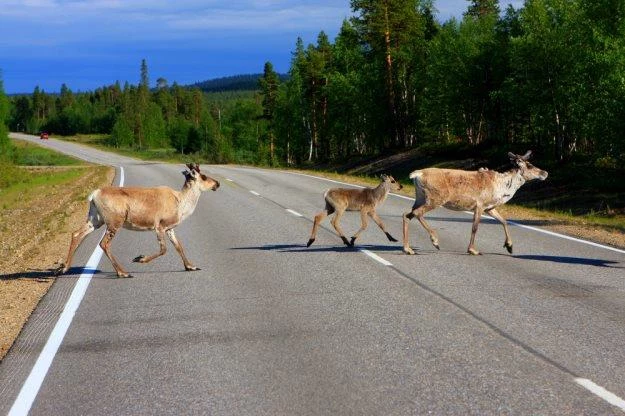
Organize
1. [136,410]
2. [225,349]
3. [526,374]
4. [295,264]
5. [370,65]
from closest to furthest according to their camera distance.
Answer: [136,410] < [526,374] < [225,349] < [295,264] < [370,65]

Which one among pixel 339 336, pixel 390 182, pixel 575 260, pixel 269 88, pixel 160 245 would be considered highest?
pixel 269 88

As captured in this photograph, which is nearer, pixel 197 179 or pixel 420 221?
pixel 197 179

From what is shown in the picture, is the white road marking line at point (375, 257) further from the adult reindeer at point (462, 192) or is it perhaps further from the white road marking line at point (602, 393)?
the white road marking line at point (602, 393)

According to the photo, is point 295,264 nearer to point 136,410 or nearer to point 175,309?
point 175,309

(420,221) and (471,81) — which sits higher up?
(471,81)

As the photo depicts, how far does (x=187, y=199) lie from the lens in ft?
36.5

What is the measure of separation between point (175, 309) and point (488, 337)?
3.70m

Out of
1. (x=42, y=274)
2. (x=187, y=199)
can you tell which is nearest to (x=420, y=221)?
(x=187, y=199)

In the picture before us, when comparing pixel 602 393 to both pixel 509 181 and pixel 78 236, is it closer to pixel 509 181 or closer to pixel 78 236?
pixel 509 181

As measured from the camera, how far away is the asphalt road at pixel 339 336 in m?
5.43

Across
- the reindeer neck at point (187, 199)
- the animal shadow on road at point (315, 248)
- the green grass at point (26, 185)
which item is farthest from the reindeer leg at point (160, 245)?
the green grass at point (26, 185)

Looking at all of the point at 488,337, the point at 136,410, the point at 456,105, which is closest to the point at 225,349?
the point at 136,410

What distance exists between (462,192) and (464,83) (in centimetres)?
4097

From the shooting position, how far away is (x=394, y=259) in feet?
38.3
